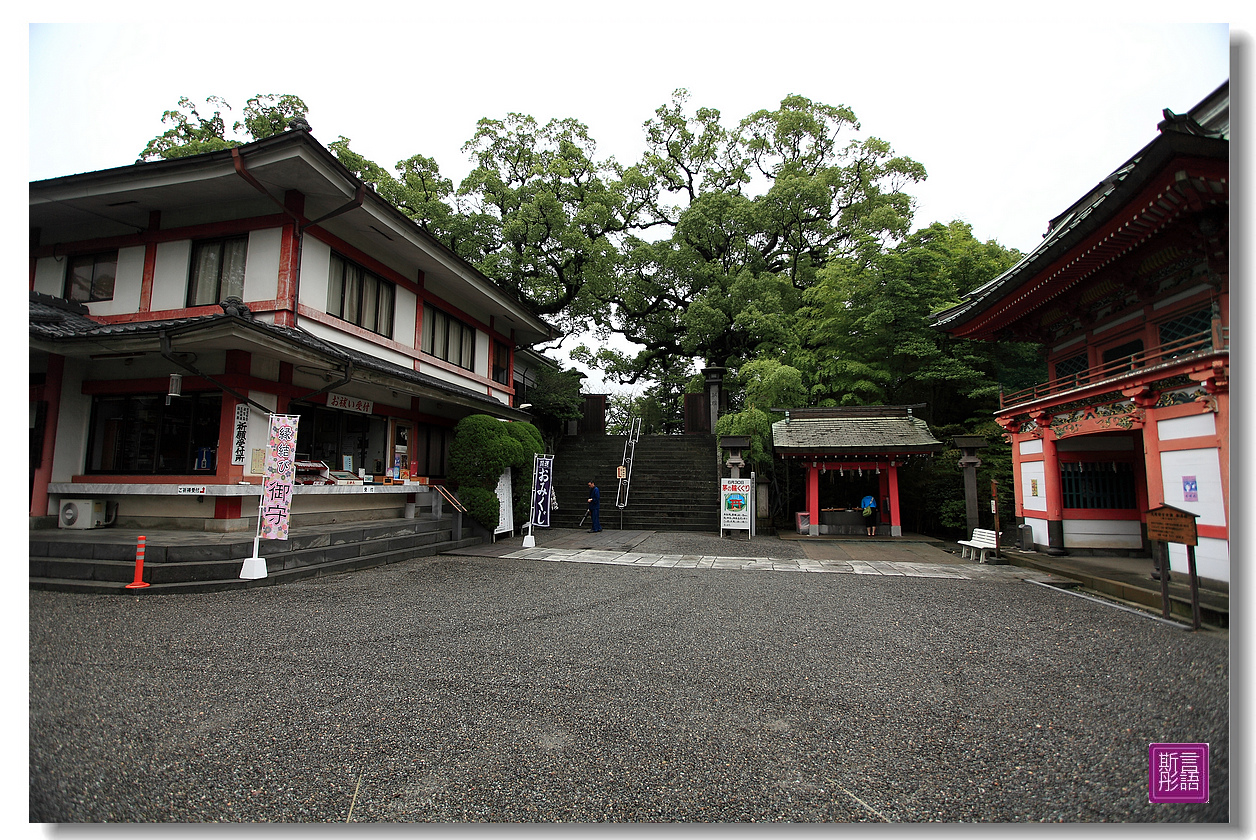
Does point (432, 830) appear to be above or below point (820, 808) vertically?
above

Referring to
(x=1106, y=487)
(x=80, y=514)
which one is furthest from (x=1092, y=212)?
(x=80, y=514)

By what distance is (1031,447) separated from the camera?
30.6ft

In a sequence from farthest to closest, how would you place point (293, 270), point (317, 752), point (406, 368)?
point (406, 368) → point (293, 270) → point (317, 752)

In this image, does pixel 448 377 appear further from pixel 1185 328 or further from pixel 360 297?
pixel 1185 328

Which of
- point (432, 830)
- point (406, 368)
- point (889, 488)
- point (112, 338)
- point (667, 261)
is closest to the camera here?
point (432, 830)

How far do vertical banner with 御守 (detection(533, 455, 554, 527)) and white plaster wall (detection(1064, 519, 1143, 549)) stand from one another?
8.93m

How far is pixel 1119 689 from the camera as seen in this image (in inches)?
83.7

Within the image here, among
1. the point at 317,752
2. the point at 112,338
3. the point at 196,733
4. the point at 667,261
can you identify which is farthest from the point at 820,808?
the point at 667,261

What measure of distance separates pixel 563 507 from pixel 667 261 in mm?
11302

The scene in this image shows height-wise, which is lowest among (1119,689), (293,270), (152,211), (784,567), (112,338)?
(784,567)

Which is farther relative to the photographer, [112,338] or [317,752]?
[112,338]

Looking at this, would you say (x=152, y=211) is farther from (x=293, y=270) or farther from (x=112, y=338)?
(x=112, y=338)

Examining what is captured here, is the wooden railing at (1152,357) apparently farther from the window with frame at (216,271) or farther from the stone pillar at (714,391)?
the stone pillar at (714,391)

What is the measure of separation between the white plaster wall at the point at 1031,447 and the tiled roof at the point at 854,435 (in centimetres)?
236
